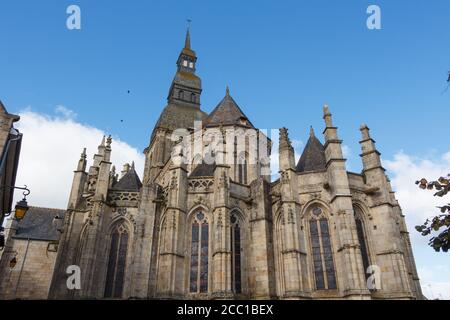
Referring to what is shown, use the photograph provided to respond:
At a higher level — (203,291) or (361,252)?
(361,252)

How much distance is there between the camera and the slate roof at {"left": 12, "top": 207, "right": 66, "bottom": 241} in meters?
24.6

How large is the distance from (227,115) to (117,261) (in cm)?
1450

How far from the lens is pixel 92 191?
67.3 feet

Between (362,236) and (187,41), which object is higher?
(187,41)

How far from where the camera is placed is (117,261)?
60.0 ft

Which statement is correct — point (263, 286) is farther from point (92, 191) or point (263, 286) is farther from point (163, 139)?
point (163, 139)

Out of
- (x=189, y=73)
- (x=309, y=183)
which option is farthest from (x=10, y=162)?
(x=189, y=73)

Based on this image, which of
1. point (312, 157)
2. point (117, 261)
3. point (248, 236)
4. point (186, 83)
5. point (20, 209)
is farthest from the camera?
point (186, 83)

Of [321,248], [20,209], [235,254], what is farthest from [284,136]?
[20,209]

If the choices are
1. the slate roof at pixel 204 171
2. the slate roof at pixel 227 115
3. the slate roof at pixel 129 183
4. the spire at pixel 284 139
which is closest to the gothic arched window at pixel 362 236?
the spire at pixel 284 139

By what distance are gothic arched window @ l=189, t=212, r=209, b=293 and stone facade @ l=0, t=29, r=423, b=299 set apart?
2.0 inches

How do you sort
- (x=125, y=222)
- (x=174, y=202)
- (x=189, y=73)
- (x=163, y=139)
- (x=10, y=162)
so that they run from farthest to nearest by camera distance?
Answer: (x=189, y=73)
(x=163, y=139)
(x=125, y=222)
(x=174, y=202)
(x=10, y=162)

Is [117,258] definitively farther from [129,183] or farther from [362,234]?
[362,234]

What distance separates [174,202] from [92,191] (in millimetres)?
6426
